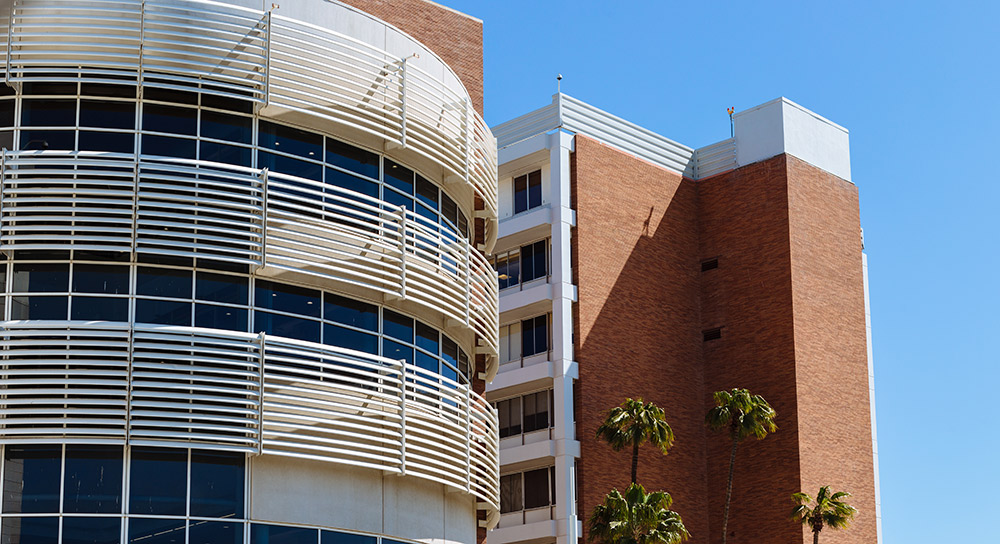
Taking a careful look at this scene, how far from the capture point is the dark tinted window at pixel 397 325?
32.3 m

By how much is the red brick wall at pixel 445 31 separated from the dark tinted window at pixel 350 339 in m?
11.1

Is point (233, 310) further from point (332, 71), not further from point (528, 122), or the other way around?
point (528, 122)

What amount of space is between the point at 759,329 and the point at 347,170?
33528 mm

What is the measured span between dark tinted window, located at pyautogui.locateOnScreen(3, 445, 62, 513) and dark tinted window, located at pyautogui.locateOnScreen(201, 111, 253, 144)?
7151 millimetres

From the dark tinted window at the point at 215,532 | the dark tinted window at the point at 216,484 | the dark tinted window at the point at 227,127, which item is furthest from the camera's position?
the dark tinted window at the point at 227,127

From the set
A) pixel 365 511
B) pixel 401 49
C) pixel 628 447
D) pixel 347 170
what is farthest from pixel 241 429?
pixel 628 447

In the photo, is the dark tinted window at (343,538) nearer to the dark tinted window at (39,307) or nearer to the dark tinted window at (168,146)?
the dark tinted window at (39,307)

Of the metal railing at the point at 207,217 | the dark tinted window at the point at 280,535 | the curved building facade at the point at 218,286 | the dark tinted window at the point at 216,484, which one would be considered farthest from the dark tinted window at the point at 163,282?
the dark tinted window at the point at 280,535

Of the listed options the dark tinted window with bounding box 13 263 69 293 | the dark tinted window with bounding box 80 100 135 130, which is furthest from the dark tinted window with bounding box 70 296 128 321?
the dark tinted window with bounding box 80 100 135 130

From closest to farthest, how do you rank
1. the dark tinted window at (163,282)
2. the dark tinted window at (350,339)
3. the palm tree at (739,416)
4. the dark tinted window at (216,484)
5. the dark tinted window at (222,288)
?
the dark tinted window at (216,484)
the dark tinted window at (163,282)
the dark tinted window at (222,288)
the dark tinted window at (350,339)
the palm tree at (739,416)

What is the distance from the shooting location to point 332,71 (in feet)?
105

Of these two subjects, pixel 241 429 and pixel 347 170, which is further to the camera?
pixel 347 170

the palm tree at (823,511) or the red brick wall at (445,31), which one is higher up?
the red brick wall at (445,31)

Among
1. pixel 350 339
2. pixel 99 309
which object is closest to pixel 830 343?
pixel 350 339
